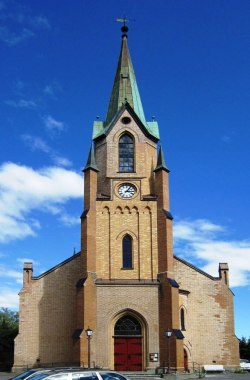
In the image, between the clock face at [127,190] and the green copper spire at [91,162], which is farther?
the clock face at [127,190]

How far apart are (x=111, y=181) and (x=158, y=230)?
552 centimetres

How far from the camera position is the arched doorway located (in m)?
36.5

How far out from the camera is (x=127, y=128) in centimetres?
4319

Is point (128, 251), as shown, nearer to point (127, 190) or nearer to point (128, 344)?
point (127, 190)

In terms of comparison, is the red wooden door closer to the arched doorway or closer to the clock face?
the arched doorway

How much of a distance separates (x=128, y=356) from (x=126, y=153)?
51.4ft

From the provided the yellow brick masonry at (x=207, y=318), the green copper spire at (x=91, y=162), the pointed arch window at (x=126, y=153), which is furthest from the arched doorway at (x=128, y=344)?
the pointed arch window at (x=126, y=153)

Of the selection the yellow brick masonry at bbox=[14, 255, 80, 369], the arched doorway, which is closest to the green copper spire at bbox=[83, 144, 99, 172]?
the yellow brick masonry at bbox=[14, 255, 80, 369]

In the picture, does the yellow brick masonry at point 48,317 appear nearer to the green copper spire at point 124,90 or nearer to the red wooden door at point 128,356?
the red wooden door at point 128,356

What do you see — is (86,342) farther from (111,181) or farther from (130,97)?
(130,97)

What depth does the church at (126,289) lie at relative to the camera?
36188 millimetres

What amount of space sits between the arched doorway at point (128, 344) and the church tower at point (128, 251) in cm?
7

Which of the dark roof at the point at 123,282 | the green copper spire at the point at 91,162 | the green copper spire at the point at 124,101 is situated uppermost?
the green copper spire at the point at 124,101

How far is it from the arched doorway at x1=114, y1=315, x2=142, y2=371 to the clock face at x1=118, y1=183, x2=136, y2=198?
361 inches
